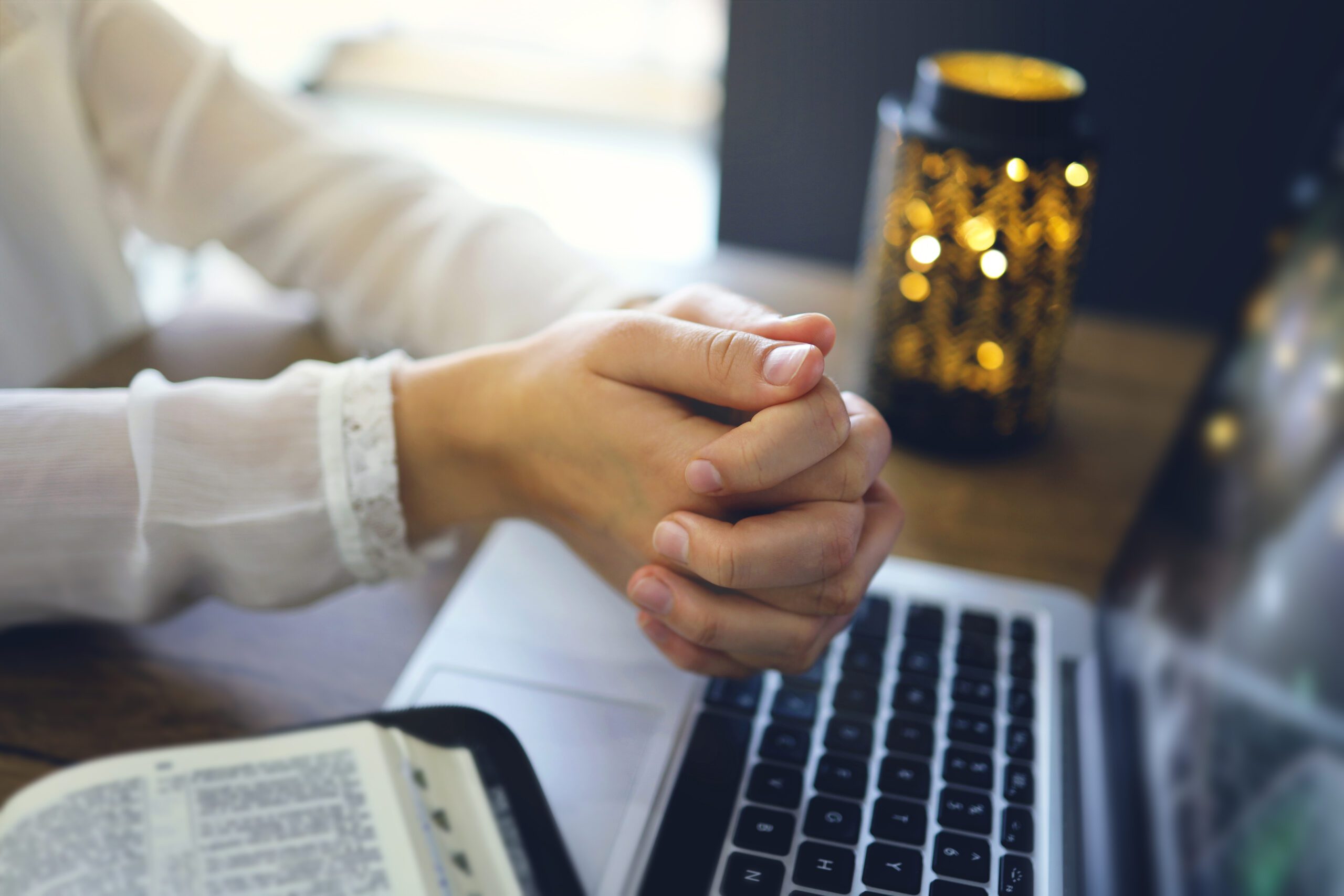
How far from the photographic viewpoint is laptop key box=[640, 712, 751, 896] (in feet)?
1.13

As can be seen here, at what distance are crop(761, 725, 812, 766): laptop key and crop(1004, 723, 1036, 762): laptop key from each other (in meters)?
0.09

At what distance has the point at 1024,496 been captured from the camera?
2.05 feet

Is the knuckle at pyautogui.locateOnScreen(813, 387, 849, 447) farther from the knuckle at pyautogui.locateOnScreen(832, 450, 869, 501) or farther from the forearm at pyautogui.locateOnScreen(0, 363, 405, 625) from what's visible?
the forearm at pyautogui.locateOnScreen(0, 363, 405, 625)

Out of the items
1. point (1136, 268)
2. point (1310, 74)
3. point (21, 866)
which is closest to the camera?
point (21, 866)

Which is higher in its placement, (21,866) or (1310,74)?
(1310,74)

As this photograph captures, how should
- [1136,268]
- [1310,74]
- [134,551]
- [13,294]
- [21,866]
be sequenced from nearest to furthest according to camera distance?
[21,866] → [134,551] → [13,294] → [1310,74] → [1136,268]

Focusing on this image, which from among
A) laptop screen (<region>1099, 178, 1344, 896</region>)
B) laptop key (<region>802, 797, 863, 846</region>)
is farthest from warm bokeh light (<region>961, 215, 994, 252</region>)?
laptop key (<region>802, 797, 863, 846</region>)

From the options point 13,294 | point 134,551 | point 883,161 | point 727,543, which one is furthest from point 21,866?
point 883,161

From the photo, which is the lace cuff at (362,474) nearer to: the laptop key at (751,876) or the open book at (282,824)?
the open book at (282,824)

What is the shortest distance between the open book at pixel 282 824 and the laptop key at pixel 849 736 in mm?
126

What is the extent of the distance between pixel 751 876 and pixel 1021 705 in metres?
0.16

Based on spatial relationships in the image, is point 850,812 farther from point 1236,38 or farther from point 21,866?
point 1236,38

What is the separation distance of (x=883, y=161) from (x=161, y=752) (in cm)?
53

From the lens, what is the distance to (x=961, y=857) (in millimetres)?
353
